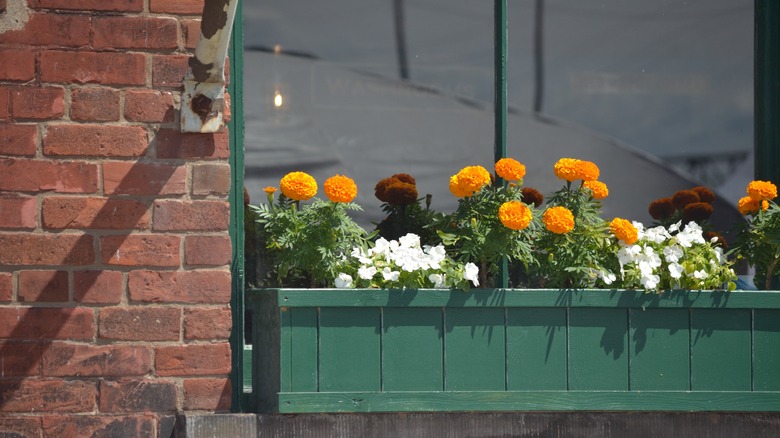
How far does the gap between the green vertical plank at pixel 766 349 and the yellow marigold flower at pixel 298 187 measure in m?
1.53

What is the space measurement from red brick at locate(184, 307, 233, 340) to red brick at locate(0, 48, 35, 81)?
88 cm

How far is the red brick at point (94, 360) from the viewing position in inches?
137

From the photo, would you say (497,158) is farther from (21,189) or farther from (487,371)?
(21,189)

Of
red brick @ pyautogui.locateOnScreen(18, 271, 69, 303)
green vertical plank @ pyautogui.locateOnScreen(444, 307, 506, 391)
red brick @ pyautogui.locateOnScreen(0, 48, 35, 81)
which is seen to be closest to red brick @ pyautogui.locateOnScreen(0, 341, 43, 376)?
red brick @ pyautogui.locateOnScreen(18, 271, 69, 303)

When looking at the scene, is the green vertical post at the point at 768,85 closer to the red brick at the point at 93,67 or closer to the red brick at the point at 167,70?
the red brick at the point at 167,70

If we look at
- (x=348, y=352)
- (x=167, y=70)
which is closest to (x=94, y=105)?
(x=167, y=70)

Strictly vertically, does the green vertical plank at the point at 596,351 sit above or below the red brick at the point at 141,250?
below

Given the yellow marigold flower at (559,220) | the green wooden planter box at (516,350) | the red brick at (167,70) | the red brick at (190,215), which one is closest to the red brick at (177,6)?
the red brick at (167,70)

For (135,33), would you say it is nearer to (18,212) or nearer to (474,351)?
(18,212)

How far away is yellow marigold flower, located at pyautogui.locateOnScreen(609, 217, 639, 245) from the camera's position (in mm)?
3793

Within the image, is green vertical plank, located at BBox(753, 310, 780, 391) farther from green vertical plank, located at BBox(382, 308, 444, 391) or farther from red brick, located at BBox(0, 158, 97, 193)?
red brick, located at BBox(0, 158, 97, 193)

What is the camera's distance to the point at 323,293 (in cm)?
355

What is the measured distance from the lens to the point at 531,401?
11.9ft

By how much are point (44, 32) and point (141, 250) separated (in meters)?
0.73
